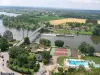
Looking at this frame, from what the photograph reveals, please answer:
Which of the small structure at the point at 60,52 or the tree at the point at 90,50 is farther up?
the tree at the point at 90,50

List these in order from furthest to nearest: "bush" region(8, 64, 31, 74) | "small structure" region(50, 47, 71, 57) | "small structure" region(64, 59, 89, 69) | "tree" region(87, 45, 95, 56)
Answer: "small structure" region(50, 47, 71, 57), "tree" region(87, 45, 95, 56), "small structure" region(64, 59, 89, 69), "bush" region(8, 64, 31, 74)

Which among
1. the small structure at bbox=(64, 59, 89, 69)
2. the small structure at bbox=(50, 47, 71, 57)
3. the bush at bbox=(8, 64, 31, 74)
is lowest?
the small structure at bbox=(50, 47, 71, 57)

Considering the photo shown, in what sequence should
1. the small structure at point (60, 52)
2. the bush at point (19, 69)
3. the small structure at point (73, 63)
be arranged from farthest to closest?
the small structure at point (60, 52), the small structure at point (73, 63), the bush at point (19, 69)

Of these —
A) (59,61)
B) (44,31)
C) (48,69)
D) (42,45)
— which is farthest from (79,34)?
(48,69)

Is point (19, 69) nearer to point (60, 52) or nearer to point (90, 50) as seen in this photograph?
point (60, 52)

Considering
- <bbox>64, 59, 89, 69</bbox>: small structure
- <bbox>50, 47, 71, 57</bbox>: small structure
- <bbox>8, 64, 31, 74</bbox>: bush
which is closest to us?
<bbox>8, 64, 31, 74</bbox>: bush

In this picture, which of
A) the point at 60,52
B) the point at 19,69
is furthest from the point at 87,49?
the point at 19,69

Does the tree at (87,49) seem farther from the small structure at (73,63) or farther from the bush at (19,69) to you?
the bush at (19,69)

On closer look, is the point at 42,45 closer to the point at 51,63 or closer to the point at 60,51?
the point at 60,51

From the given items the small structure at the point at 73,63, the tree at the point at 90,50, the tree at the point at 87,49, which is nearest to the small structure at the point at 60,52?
the tree at the point at 87,49

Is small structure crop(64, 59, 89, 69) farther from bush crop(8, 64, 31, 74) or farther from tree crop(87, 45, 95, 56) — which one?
bush crop(8, 64, 31, 74)

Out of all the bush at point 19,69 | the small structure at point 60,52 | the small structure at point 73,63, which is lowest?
the small structure at point 60,52

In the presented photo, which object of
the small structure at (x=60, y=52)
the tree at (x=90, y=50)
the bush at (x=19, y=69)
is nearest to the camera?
the bush at (x=19, y=69)

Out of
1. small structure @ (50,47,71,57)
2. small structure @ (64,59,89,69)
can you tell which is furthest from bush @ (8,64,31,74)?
small structure @ (50,47,71,57)
